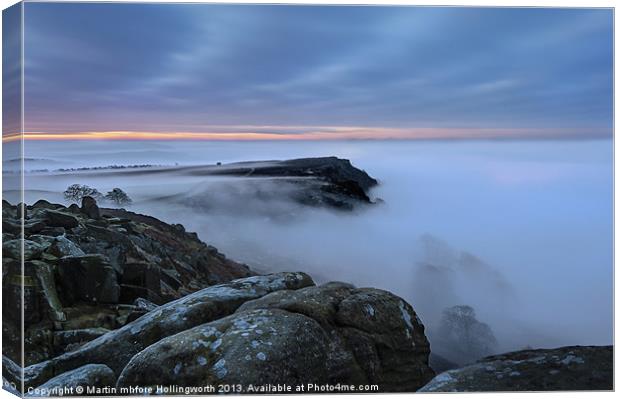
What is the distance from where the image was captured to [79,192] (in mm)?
10719

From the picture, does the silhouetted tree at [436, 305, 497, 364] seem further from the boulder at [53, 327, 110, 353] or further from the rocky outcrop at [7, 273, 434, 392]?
the boulder at [53, 327, 110, 353]

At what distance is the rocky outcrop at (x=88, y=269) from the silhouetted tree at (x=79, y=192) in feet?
0.31

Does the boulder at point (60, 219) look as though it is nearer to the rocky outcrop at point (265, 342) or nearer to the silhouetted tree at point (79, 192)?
the silhouetted tree at point (79, 192)

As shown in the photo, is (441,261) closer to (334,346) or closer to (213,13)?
(334,346)

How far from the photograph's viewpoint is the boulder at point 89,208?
1072 cm

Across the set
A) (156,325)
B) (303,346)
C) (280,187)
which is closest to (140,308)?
(156,325)

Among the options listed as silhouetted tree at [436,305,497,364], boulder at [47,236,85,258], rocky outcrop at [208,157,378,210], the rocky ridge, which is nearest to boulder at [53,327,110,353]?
the rocky ridge

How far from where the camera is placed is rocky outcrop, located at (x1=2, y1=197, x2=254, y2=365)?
1020cm

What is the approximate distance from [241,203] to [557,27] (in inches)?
232

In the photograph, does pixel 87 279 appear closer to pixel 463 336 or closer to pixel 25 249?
pixel 25 249

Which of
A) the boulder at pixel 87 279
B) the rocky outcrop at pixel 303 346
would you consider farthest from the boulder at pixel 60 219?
the rocky outcrop at pixel 303 346

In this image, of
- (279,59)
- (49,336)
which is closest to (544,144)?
(279,59)

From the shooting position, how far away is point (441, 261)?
10961 millimetres

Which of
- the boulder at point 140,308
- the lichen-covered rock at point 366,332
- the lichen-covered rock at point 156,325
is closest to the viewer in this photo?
the lichen-covered rock at point 156,325
